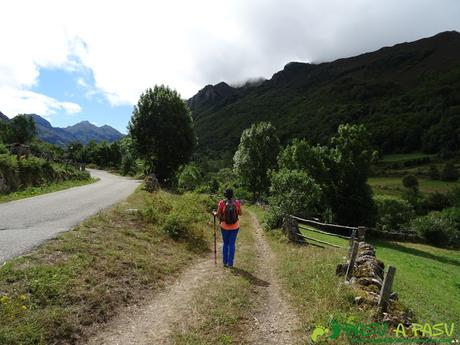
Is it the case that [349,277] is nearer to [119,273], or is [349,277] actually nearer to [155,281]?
[155,281]

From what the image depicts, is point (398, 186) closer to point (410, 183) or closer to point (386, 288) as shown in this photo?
point (410, 183)

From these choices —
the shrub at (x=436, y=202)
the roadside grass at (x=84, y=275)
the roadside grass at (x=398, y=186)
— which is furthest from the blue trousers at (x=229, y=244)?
the shrub at (x=436, y=202)

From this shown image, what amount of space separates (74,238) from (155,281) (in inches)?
121

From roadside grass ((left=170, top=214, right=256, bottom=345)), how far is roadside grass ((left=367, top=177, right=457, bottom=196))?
82785 millimetres

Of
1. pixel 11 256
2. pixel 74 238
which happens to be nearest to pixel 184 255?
pixel 74 238

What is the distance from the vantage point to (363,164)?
36750 millimetres

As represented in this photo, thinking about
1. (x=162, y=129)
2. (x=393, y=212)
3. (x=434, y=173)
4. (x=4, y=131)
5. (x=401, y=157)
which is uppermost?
(x=4, y=131)

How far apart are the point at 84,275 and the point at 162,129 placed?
31.9m

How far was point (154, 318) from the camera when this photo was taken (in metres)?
7.51

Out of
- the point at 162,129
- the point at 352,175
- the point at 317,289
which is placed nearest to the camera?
the point at 317,289

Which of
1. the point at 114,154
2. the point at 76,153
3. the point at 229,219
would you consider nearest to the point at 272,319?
the point at 229,219

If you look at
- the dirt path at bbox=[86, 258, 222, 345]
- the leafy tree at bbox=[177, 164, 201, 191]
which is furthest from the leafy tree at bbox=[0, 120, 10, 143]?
the dirt path at bbox=[86, 258, 222, 345]

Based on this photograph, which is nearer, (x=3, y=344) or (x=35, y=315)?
(x=3, y=344)

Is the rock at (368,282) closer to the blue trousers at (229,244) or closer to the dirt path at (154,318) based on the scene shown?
the blue trousers at (229,244)
